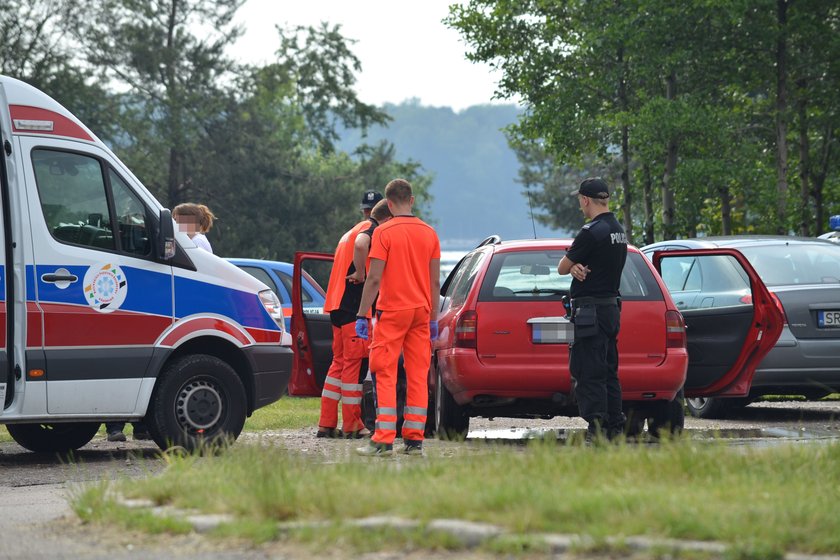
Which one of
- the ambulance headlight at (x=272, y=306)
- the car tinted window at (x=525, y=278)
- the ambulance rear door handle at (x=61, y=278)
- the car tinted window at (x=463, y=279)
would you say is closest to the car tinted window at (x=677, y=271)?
the car tinted window at (x=463, y=279)

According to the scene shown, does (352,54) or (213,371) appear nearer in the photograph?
(213,371)

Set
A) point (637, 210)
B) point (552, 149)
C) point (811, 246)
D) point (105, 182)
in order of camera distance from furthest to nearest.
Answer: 1. point (637, 210)
2. point (552, 149)
3. point (811, 246)
4. point (105, 182)

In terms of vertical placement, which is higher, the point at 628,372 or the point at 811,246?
the point at 811,246

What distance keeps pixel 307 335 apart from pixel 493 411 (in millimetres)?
1957

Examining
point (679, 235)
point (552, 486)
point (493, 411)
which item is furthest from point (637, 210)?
point (552, 486)

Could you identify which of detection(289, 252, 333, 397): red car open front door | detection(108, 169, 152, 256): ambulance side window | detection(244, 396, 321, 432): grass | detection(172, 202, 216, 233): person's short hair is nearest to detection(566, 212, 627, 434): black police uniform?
detection(108, 169, 152, 256): ambulance side window

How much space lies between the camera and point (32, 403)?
30.9 feet

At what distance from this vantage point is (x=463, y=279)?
11422mm

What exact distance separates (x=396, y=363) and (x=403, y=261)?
0.66 m

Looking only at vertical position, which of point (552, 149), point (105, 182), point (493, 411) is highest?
point (552, 149)

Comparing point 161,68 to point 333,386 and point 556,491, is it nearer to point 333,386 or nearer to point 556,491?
point 333,386

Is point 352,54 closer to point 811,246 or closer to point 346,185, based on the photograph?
point 346,185

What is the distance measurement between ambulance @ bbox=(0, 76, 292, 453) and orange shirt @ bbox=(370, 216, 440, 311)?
139 centimetres

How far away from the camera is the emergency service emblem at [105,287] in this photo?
31.6ft
